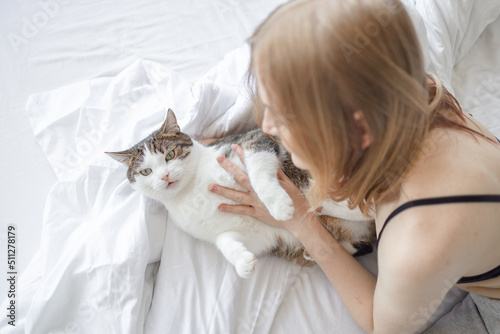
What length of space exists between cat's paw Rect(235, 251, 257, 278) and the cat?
0.08 m

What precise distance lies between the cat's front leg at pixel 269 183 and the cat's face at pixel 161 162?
24 cm

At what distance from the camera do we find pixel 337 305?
102 cm

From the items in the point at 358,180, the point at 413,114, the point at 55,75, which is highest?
the point at 55,75

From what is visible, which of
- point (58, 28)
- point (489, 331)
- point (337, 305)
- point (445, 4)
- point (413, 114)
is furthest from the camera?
point (58, 28)

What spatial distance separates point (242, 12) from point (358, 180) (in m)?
1.44

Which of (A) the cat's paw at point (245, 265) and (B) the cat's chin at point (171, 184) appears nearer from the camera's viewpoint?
(A) the cat's paw at point (245, 265)

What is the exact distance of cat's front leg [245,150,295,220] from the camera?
931mm

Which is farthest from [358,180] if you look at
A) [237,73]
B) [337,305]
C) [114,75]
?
[114,75]

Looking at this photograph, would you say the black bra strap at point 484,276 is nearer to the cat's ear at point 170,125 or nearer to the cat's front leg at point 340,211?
the cat's front leg at point 340,211

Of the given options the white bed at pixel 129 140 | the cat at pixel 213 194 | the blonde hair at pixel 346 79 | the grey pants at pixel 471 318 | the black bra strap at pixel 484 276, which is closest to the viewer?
the blonde hair at pixel 346 79

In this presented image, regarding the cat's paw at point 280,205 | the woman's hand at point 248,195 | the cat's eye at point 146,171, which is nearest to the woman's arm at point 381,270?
the woman's hand at point 248,195

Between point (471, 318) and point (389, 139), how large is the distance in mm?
689

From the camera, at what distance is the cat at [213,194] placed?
1.07 meters

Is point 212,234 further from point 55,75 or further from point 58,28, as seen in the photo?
point 58,28
